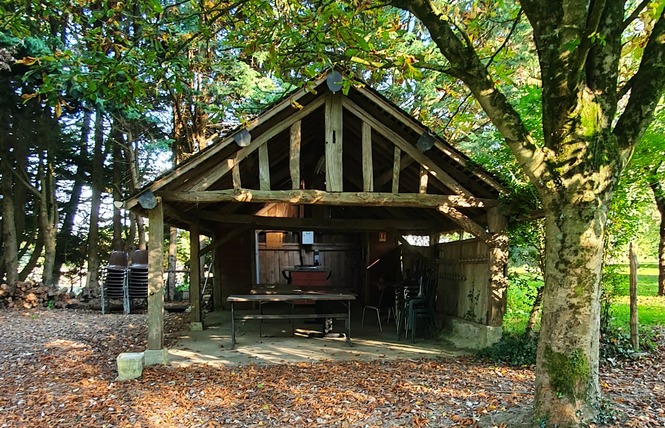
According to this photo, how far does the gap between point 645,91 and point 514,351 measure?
3.61 meters

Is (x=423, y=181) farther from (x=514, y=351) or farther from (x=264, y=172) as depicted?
(x=514, y=351)

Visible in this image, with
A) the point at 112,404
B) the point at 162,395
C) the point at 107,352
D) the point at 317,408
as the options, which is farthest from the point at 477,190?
the point at 107,352

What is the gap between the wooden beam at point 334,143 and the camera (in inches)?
240

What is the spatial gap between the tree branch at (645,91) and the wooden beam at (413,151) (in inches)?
117

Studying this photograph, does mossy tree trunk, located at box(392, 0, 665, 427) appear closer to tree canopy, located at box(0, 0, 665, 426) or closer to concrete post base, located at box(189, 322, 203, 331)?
tree canopy, located at box(0, 0, 665, 426)

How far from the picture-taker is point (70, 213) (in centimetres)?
1469

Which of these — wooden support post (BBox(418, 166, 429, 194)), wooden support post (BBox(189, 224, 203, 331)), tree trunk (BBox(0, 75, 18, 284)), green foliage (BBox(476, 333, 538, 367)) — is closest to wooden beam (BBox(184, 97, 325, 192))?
wooden support post (BBox(418, 166, 429, 194))

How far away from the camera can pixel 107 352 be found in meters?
6.62

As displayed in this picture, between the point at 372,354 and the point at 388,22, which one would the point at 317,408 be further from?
the point at 388,22

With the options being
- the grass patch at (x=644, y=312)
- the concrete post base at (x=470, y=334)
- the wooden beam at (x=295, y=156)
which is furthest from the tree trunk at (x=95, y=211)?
the grass patch at (x=644, y=312)

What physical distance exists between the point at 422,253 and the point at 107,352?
6.01 metres

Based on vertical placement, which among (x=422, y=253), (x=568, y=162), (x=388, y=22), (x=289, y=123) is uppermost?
(x=388, y=22)

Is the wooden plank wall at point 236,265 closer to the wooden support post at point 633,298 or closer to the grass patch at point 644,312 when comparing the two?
the grass patch at point 644,312

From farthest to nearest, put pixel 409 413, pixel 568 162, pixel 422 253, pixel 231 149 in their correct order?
pixel 422 253, pixel 231 149, pixel 409 413, pixel 568 162
